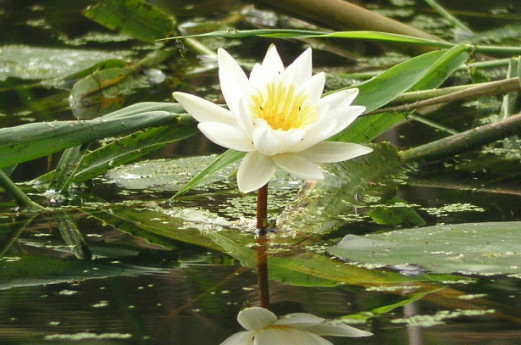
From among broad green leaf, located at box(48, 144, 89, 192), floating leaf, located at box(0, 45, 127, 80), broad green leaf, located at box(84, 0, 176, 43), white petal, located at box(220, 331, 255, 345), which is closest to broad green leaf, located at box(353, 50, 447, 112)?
broad green leaf, located at box(48, 144, 89, 192)

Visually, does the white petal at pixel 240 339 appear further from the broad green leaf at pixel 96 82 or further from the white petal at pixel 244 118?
the broad green leaf at pixel 96 82

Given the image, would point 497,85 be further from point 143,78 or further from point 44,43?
point 44,43

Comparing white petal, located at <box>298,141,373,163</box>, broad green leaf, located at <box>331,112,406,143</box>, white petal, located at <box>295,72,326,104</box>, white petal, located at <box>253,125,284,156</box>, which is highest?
white petal, located at <box>295,72,326,104</box>

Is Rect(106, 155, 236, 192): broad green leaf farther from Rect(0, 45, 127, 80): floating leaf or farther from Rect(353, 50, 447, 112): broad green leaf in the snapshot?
Rect(0, 45, 127, 80): floating leaf

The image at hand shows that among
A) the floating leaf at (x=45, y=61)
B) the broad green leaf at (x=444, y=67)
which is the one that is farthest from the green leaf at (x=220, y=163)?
the floating leaf at (x=45, y=61)

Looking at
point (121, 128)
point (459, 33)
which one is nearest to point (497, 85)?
point (121, 128)
